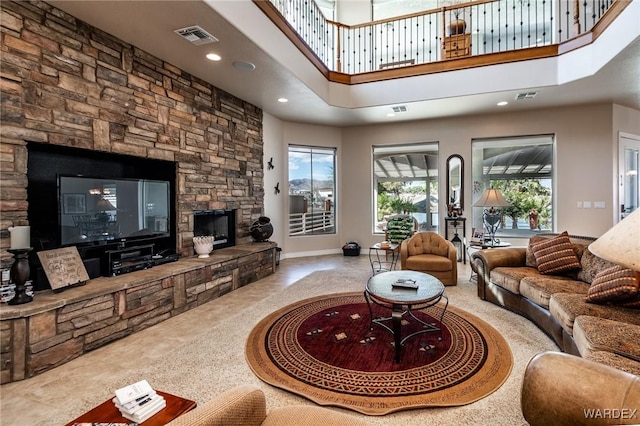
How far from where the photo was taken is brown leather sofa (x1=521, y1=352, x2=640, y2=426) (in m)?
1.22

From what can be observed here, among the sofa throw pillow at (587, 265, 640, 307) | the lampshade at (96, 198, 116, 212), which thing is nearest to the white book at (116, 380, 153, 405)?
the lampshade at (96, 198, 116, 212)

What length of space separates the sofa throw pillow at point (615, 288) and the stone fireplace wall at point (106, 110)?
14.8ft

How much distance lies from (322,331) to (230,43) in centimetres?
325

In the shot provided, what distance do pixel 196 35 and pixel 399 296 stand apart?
3.33 metres

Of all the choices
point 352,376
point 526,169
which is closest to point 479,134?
point 526,169

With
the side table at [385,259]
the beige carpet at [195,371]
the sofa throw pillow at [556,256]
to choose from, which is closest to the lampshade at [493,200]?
the sofa throw pillow at [556,256]

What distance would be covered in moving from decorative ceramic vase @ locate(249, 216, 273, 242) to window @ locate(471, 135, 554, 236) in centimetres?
434

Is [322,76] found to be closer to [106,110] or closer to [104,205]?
[106,110]

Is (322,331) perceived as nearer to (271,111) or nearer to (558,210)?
(271,111)

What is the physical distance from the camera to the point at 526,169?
6.43 m

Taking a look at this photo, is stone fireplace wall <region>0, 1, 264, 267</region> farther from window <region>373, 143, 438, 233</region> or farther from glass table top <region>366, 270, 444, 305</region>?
window <region>373, 143, 438, 233</region>

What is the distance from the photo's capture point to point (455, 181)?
6660mm

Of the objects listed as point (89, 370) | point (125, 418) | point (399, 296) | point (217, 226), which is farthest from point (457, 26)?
point (89, 370)

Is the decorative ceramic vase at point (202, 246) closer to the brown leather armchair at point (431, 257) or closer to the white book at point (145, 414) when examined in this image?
the brown leather armchair at point (431, 257)
